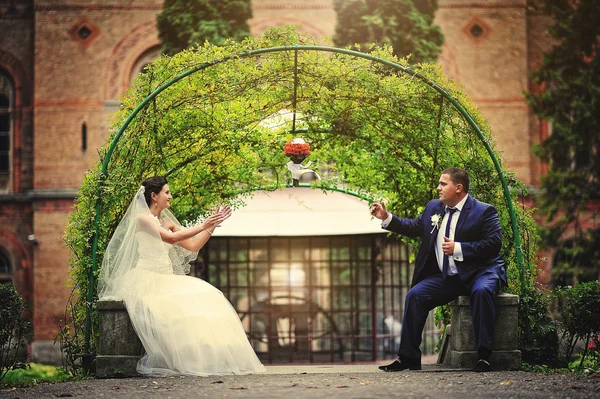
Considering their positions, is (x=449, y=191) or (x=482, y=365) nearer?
(x=482, y=365)

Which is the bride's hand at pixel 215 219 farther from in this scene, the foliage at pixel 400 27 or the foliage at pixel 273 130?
the foliage at pixel 400 27

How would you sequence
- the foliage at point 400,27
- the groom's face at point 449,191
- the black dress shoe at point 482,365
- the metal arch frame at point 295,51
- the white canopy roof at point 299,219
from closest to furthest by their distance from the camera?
the black dress shoe at point 482,365 < the groom's face at point 449,191 < the metal arch frame at point 295,51 < the white canopy roof at point 299,219 < the foliage at point 400,27

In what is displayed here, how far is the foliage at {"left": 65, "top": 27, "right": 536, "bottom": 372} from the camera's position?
8492 mm

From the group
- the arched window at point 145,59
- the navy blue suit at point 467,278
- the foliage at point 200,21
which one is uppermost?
the foliage at point 200,21

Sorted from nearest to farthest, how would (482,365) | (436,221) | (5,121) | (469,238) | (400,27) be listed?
(482,365) < (469,238) < (436,221) < (400,27) < (5,121)

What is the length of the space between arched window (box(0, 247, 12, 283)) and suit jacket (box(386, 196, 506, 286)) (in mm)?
15888

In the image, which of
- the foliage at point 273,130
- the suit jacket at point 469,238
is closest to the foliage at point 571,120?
the foliage at point 273,130

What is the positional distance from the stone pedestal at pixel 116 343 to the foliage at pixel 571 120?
43.7ft

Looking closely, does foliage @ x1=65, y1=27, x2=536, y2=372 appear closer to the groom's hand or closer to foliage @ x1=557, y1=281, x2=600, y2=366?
foliage @ x1=557, y1=281, x2=600, y2=366

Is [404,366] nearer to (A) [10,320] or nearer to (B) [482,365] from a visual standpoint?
(B) [482,365]

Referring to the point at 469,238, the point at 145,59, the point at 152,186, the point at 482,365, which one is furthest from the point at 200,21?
the point at 482,365

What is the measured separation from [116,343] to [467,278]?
9.91ft

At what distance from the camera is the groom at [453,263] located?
712 cm

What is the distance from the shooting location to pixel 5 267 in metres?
21.5
